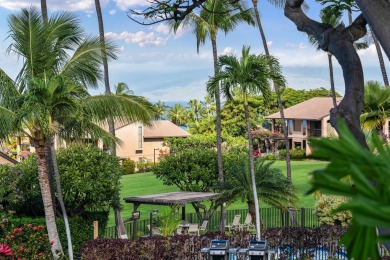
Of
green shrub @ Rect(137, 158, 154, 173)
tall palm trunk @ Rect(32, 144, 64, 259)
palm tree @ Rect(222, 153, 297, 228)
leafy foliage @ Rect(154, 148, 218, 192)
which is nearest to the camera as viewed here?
tall palm trunk @ Rect(32, 144, 64, 259)

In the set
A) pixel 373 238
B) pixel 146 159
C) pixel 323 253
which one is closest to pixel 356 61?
pixel 373 238

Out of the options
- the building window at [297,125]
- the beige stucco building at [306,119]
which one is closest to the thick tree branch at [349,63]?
the beige stucco building at [306,119]

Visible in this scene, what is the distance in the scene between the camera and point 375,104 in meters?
27.1

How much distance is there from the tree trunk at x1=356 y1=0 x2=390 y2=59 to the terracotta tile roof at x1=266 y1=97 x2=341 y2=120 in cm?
6051

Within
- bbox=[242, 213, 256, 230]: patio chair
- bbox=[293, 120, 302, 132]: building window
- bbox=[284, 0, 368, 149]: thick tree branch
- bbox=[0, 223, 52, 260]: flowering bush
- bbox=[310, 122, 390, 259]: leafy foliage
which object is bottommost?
bbox=[242, 213, 256, 230]: patio chair

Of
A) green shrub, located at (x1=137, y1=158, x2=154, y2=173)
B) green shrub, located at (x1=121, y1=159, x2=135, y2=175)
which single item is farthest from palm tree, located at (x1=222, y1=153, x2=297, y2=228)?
green shrub, located at (x1=137, y1=158, x2=154, y2=173)

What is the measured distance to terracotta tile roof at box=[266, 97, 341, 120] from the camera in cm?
6525

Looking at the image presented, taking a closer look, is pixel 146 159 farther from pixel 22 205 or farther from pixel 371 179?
pixel 371 179

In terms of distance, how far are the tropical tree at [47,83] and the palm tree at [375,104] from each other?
11492mm

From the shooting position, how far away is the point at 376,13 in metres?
4.40

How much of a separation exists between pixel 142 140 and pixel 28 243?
46.6m

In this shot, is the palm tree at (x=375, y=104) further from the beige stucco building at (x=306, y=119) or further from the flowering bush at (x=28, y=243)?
the beige stucco building at (x=306, y=119)

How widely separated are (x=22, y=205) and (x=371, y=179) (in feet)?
73.2

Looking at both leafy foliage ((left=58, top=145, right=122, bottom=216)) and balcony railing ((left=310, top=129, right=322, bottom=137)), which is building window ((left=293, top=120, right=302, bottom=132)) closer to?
balcony railing ((left=310, top=129, right=322, bottom=137))
